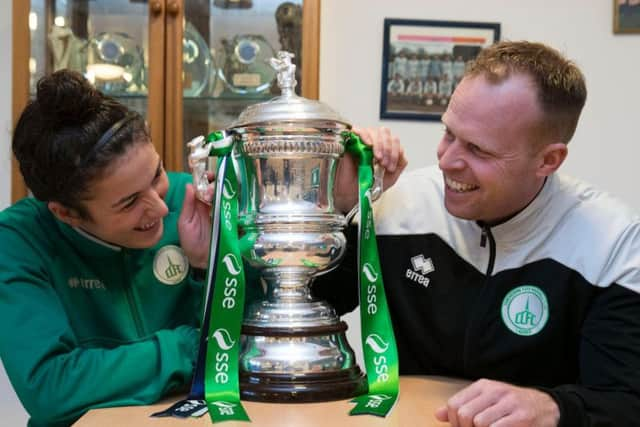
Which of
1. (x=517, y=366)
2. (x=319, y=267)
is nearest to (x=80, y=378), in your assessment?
(x=319, y=267)

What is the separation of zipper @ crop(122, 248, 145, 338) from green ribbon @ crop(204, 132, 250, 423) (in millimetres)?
217

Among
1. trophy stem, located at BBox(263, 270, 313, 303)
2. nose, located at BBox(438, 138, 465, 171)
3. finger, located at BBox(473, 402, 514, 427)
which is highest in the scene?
nose, located at BBox(438, 138, 465, 171)

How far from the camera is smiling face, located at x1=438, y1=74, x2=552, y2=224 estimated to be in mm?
1251

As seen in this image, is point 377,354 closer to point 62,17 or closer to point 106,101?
point 106,101

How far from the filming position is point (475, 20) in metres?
2.51

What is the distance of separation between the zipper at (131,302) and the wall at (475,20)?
4.39ft

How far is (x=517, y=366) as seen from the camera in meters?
1.25

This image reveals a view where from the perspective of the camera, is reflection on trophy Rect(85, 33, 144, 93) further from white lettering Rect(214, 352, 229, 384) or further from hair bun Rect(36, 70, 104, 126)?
white lettering Rect(214, 352, 229, 384)

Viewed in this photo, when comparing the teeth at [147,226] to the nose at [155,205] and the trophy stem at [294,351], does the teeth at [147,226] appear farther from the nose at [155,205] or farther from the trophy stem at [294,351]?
the trophy stem at [294,351]

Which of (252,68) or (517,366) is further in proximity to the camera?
(252,68)

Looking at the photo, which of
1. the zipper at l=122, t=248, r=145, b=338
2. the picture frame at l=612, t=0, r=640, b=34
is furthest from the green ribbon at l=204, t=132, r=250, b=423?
the picture frame at l=612, t=0, r=640, b=34

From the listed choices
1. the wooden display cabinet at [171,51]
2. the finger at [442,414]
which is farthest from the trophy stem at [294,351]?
the wooden display cabinet at [171,51]

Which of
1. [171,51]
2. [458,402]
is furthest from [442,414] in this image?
[171,51]

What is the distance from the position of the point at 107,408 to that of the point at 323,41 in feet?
5.51
